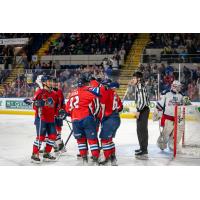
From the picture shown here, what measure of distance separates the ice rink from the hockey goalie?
0.17 metres

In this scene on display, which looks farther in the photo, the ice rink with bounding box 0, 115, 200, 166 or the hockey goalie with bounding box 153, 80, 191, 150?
the hockey goalie with bounding box 153, 80, 191, 150

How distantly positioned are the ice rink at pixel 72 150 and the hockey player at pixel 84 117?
1.18ft

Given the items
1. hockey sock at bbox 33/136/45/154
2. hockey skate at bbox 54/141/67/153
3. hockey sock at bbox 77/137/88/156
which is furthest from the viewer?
hockey skate at bbox 54/141/67/153

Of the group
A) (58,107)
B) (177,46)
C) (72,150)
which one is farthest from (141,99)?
(177,46)

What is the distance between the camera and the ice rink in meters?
4.91

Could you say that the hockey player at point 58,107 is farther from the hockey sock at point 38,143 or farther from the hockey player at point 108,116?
the hockey player at point 108,116

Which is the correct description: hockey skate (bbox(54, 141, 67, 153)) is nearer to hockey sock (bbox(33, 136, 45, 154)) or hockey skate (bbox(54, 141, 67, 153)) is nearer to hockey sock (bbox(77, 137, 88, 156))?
hockey sock (bbox(33, 136, 45, 154))

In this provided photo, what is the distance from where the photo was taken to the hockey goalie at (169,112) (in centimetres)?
543

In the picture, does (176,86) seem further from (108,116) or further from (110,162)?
(110,162)

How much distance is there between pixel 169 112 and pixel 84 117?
4.71 ft

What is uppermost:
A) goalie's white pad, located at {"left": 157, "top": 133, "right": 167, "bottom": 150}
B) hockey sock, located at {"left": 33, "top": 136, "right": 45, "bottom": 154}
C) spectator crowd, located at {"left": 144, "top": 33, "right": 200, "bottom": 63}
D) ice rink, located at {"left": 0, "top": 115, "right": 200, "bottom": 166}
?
spectator crowd, located at {"left": 144, "top": 33, "right": 200, "bottom": 63}

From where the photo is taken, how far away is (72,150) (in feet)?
18.4

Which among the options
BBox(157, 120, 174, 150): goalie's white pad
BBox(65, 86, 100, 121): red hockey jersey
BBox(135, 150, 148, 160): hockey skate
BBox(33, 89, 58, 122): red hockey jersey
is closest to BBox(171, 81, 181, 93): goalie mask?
BBox(157, 120, 174, 150): goalie's white pad
